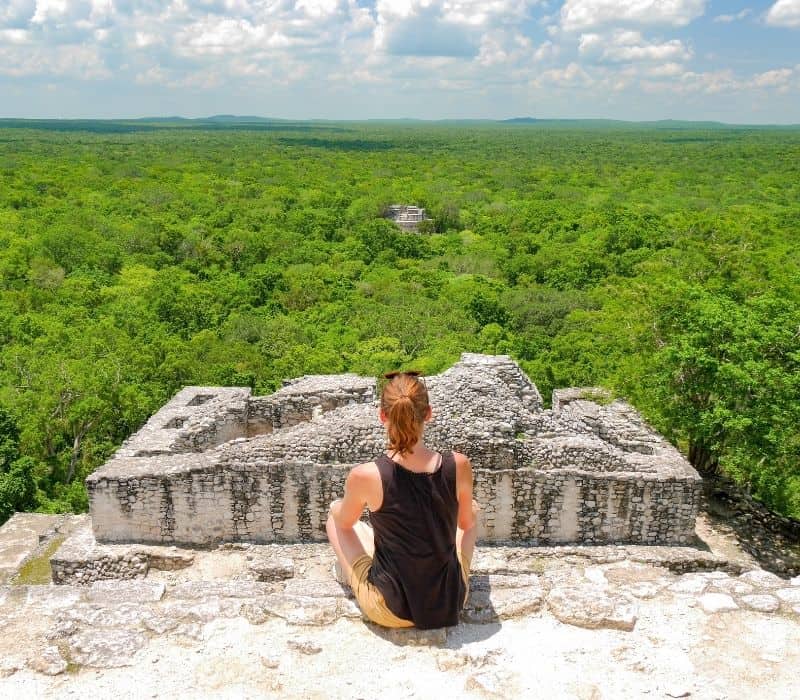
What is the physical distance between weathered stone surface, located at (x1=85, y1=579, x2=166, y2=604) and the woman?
1547 mm

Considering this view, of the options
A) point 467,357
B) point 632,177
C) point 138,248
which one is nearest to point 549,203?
point 632,177

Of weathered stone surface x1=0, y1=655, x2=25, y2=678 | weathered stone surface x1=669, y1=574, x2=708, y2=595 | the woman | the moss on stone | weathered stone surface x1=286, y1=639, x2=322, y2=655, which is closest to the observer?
weathered stone surface x1=0, y1=655, x2=25, y2=678

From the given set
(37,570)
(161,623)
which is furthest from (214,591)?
(37,570)

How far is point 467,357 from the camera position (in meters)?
12.7

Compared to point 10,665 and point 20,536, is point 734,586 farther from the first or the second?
point 20,536

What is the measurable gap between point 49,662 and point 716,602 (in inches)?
165

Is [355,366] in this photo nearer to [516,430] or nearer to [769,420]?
[516,430]

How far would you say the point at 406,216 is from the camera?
5344 cm

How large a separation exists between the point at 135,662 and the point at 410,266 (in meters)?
35.3

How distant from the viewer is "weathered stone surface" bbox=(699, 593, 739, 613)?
15.3 ft

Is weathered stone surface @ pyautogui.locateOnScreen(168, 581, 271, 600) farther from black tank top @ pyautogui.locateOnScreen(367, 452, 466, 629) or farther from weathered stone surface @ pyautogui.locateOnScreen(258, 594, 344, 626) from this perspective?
black tank top @ pyautogui.locateOnScreen(367, 452, 466, 629)

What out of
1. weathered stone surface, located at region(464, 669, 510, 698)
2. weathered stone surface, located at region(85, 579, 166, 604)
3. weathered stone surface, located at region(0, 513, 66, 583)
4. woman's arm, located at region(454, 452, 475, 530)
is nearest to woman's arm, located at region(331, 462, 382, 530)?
woman's arm, located at region(454, 452, 475, 530)

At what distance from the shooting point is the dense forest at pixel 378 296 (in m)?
12.1

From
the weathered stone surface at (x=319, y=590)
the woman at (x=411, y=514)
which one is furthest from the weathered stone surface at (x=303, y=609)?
the woman at (x=411, y=514)
